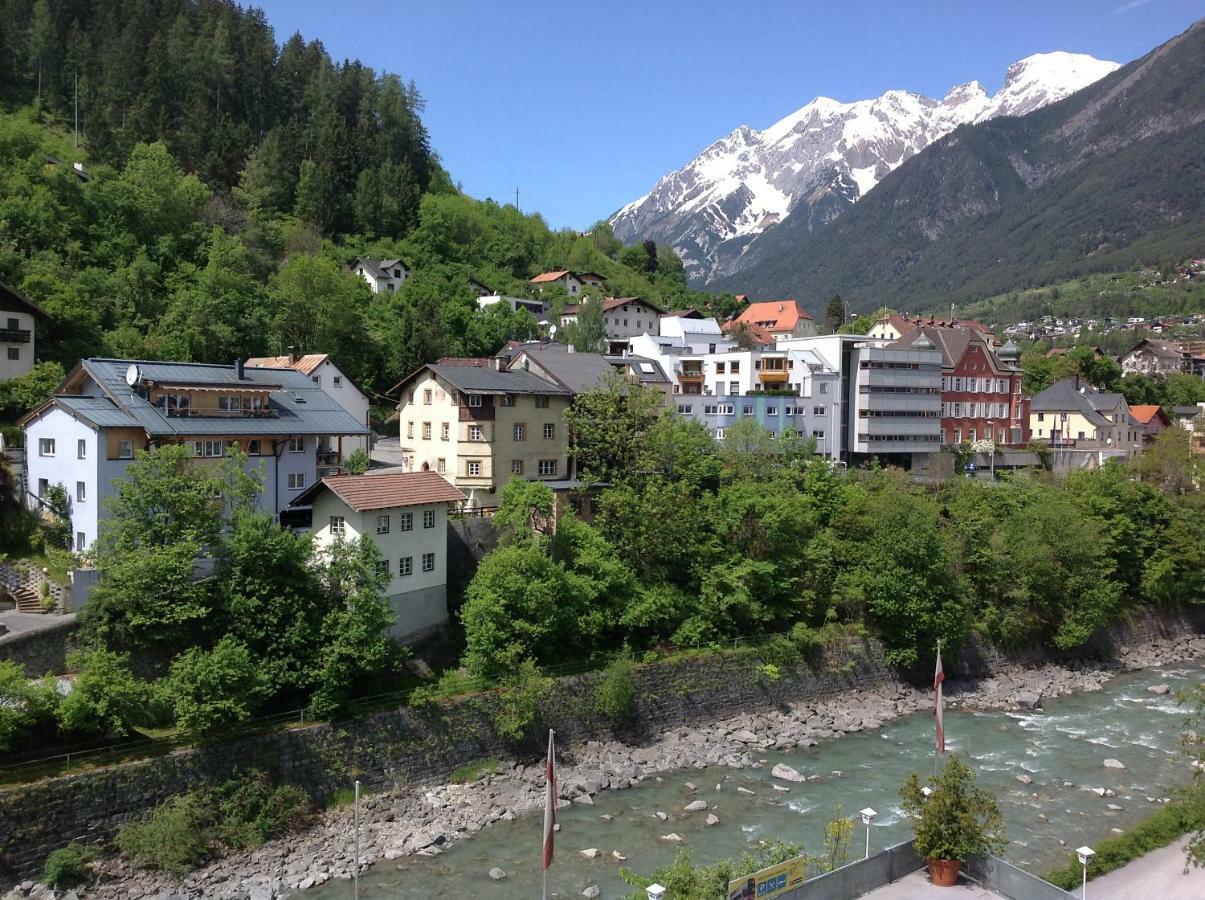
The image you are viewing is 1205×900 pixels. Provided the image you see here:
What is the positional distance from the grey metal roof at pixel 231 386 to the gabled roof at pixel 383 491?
164 inches

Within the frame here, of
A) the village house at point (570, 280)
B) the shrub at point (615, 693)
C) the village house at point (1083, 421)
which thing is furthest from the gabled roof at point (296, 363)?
the village house at point (1083, 421)

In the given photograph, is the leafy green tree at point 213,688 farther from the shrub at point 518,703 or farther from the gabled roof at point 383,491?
the shrub at point 518,703

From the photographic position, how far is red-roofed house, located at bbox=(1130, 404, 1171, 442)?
68.4 metres

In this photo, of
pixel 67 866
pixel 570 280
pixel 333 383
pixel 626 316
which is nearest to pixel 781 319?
pixel 626 316

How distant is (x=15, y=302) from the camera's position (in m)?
34.4

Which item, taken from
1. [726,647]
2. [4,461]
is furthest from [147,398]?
[726,647]

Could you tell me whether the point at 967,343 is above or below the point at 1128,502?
above

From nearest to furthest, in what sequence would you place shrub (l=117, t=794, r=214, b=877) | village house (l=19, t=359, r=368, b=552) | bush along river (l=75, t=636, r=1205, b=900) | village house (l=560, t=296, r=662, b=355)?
1. shrub (l=117, t=794, r=214, b=877)
2. bush along river (l=75, t=636, r=1205, b=900)
3. village house (l=19, t=359, r=368, b=552)
4. village house (l=560, t=296, r=662, b=355)

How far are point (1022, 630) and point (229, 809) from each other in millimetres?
32024

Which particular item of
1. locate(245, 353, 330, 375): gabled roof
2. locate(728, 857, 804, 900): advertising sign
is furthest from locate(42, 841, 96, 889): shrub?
locate(245, 353, 330, 375): gabled roof

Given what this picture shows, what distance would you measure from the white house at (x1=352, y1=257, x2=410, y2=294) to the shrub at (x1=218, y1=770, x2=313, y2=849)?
49765mm

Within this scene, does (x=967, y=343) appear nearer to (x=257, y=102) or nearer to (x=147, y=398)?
(x=147, y=398)

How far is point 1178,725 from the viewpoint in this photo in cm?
3194

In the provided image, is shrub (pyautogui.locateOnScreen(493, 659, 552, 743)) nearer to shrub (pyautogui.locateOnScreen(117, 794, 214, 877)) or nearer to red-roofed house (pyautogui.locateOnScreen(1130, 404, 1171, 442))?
shrub (pyautogui.locateOnScreen(117, 794, 214, 877))
